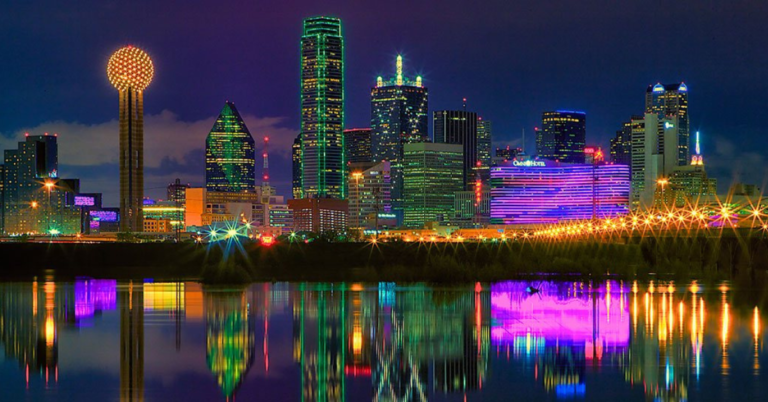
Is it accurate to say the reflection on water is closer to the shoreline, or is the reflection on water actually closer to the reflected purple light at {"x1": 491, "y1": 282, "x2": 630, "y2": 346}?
the reflected purple light at {"x1": 491, "y1": 282, "x2": 630, "y2": 346}

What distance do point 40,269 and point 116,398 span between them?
278ft

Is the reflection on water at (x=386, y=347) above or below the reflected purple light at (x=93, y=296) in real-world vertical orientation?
above

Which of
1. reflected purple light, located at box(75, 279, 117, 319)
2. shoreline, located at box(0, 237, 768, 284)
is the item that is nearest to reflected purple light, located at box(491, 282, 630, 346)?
shoreline, located at box(0, 237, 768, 284)

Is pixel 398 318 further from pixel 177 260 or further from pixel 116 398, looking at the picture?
pixel 177 260

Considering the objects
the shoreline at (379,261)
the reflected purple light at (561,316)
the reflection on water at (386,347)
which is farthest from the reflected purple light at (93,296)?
the reflected purple light at (561,316)

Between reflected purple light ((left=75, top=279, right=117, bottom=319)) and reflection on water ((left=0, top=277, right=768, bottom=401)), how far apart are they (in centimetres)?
27

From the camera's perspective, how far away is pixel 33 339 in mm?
40812

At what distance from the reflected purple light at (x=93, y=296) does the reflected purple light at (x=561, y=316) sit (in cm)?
2042

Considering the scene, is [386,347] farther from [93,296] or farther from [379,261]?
[379,261]

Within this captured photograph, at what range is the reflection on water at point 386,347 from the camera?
29297mm

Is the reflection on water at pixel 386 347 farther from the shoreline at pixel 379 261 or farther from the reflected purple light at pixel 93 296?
the shoreline at pixel 379 261

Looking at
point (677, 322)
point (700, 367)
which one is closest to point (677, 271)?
point (677, 322)

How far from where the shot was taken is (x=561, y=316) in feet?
159

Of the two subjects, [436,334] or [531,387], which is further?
[436,334]
